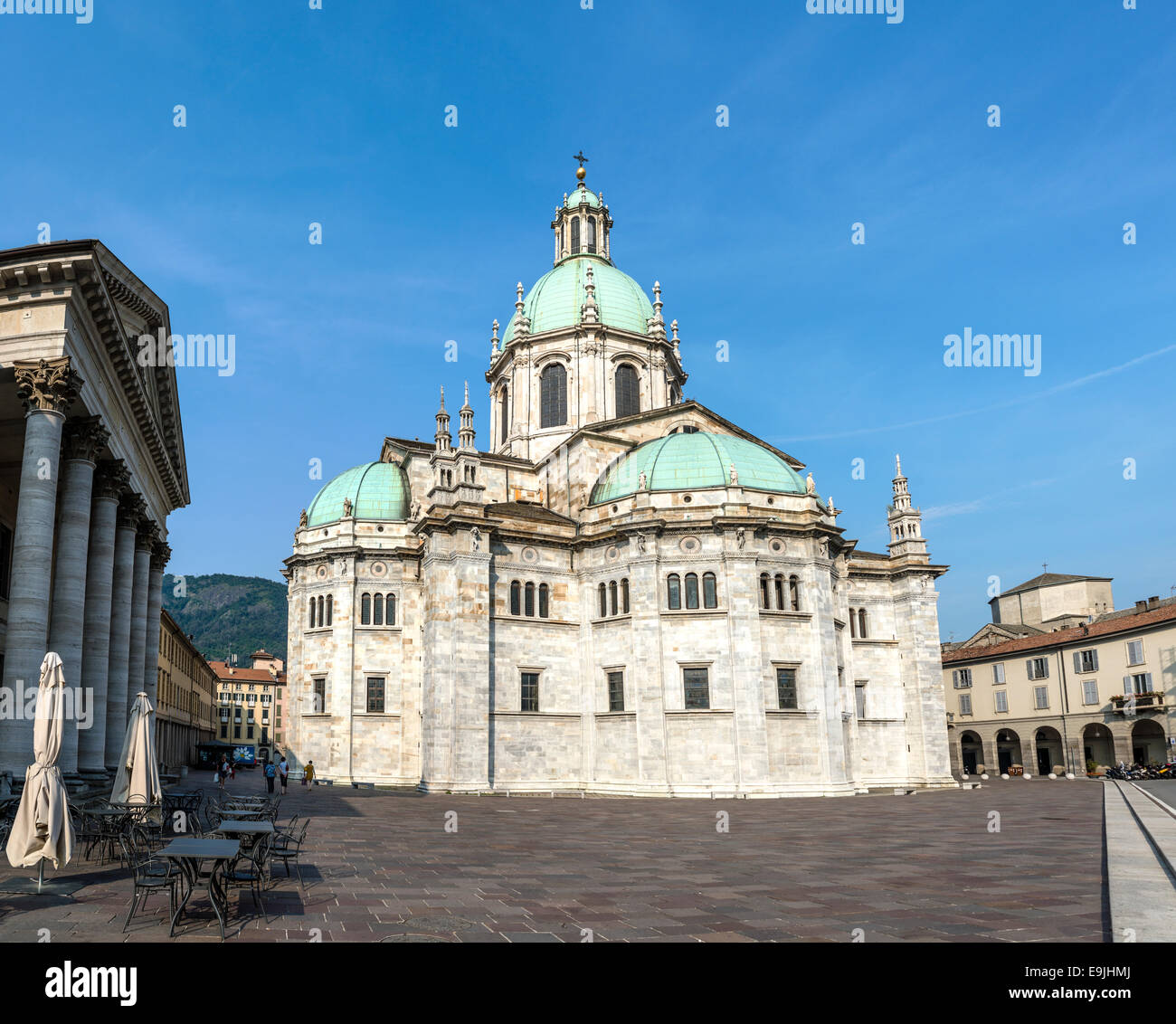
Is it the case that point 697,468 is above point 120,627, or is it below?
above

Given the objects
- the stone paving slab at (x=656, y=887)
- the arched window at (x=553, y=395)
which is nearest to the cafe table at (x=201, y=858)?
the stone paving slab at (x=656, y=887)

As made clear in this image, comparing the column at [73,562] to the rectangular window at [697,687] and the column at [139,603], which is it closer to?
the column at [139,603]

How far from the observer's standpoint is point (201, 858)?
34.4ft

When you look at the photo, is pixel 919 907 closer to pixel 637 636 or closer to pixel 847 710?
pixel 637 636

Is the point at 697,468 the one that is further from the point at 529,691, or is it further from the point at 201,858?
the point at 201,858

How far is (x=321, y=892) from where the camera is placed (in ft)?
41.4

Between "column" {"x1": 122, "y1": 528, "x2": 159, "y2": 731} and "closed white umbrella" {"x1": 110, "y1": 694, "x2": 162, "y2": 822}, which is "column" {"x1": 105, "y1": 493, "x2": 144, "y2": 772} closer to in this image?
"column" {"x1": 122, "y1": 528, "x2": 159, "y2": 731}

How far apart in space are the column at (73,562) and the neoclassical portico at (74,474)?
0.03 m

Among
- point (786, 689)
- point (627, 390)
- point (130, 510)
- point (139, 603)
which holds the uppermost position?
point (627, 390)

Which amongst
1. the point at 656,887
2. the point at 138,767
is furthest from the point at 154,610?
the point at 656,887

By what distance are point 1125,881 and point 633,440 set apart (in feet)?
118

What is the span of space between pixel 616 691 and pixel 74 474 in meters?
25.6

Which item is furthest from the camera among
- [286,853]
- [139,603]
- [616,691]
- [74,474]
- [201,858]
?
[616,691]
